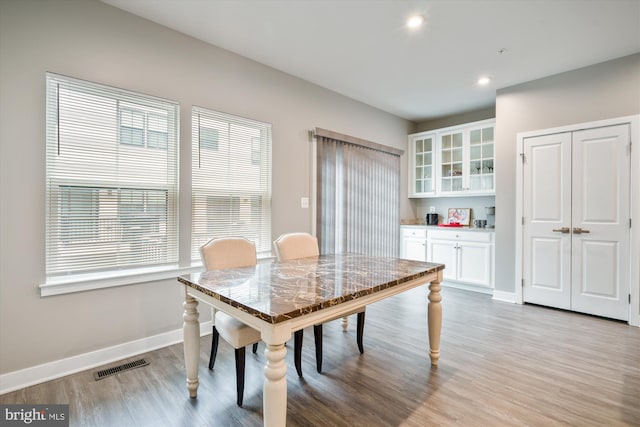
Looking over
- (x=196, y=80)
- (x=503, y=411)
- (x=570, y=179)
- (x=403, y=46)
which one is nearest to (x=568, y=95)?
(x=570, y=179)

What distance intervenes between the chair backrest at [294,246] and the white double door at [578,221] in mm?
2812

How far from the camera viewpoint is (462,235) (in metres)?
4.54

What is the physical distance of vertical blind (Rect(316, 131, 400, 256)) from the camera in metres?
3.98

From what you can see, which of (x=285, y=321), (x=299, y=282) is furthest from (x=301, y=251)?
(x=285, y=321)

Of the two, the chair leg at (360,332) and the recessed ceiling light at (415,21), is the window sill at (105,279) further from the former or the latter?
the recessed ceiling light at (415,21)

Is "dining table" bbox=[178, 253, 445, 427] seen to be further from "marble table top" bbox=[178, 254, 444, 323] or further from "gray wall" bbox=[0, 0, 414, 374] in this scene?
"gray wall" bbox=[0, 0, 414, 374]

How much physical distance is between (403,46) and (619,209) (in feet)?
9.21

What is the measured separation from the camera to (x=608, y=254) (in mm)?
3312

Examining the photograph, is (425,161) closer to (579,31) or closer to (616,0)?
(579,31)

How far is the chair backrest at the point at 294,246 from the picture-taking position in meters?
2.64

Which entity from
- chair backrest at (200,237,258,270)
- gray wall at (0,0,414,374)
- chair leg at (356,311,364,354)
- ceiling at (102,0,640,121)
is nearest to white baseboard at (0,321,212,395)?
gray wall at (0,0,414,374)

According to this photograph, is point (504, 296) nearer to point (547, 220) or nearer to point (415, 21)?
point (547, 220)

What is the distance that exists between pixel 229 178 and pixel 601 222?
3975 millimetres

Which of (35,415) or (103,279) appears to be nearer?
(35,415)
